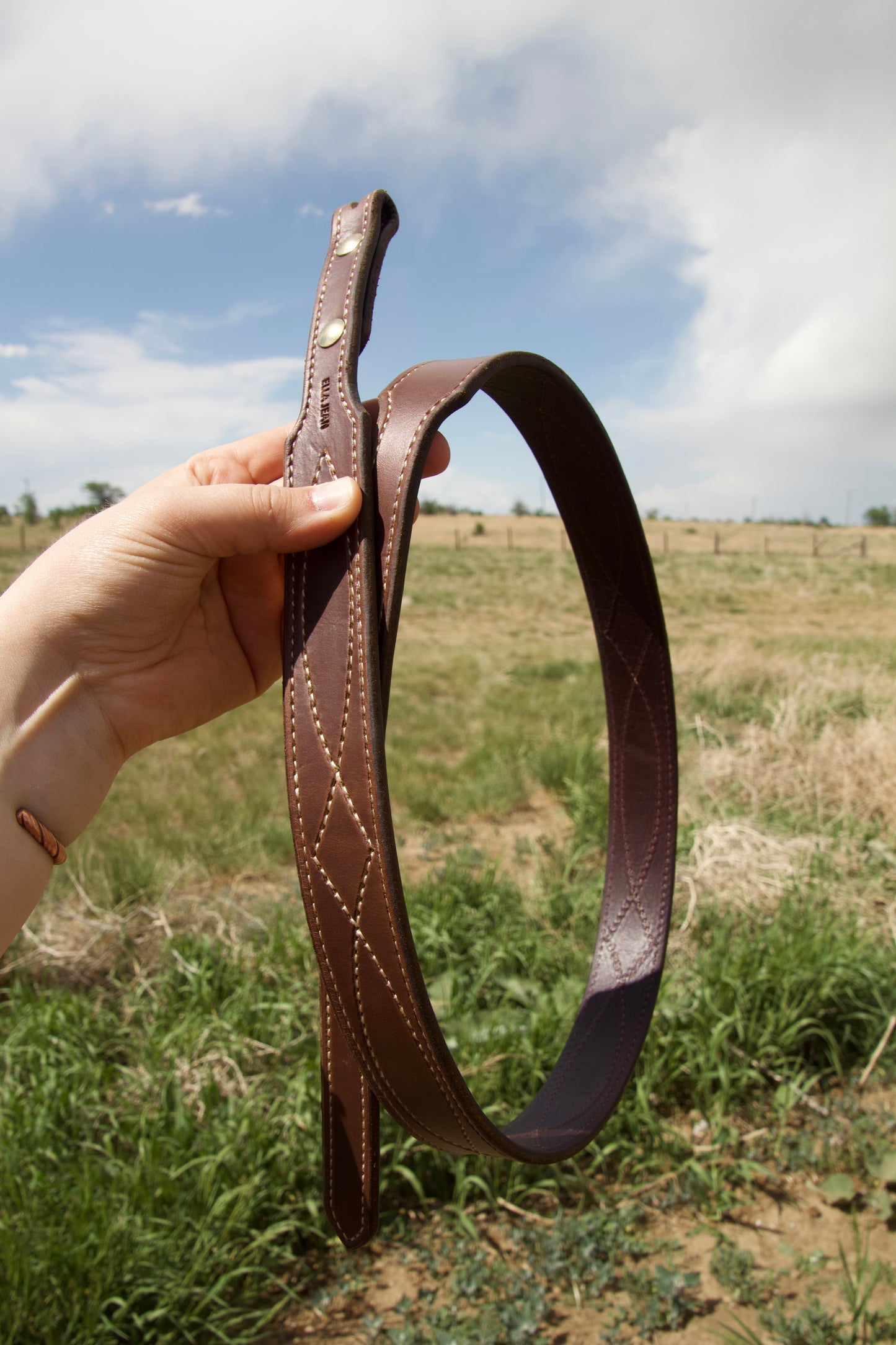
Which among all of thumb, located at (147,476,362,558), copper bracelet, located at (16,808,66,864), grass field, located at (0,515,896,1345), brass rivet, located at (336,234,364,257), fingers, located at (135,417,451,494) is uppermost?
brass rivet, located at (336,234,364,257)

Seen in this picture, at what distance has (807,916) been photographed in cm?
333

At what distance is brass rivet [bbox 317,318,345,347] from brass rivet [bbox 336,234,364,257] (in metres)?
0.12

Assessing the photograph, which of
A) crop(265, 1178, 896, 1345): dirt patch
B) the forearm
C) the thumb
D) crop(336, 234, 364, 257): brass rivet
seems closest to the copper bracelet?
the forearm

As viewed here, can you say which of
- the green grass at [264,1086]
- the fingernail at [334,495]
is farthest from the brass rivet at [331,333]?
the green grass at [264,1086]

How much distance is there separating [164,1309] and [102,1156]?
613 millimetres

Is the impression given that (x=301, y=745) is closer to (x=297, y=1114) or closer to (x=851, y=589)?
(x=297, y=1114)

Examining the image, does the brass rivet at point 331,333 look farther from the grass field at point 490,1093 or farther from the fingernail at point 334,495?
the grass field at point 490,1093

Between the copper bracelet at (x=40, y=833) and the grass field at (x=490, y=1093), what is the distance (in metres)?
1.24

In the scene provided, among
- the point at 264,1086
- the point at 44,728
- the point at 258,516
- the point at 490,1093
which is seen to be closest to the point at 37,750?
the point at 44,728

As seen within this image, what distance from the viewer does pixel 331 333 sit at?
1311 mm

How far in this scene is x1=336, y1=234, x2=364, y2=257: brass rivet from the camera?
133 cm

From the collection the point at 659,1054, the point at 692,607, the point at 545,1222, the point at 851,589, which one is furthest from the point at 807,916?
the point at 851,589

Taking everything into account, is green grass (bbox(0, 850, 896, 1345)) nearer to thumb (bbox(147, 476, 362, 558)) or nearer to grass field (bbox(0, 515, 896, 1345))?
grass field (bbox(0, 515, 896, 1345))

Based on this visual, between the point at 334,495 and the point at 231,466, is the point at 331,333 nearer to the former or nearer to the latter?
the point at 334,495
